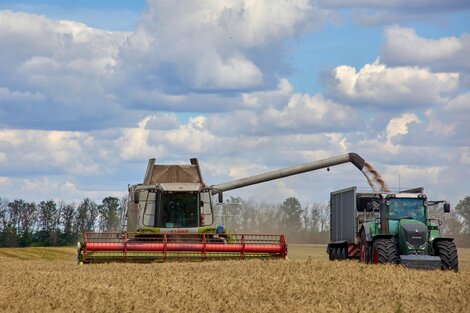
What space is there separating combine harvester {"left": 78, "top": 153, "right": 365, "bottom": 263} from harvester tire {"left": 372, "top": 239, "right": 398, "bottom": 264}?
3189 mm

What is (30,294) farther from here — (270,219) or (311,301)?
(270,219)

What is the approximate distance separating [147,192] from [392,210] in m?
7.65

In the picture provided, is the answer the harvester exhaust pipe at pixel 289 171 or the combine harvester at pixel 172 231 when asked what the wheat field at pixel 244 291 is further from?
the harvester exhaust pipe at pixel 289 171

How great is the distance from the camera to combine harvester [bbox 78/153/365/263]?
2520 centimetres

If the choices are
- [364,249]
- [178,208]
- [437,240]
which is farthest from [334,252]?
[437,240]

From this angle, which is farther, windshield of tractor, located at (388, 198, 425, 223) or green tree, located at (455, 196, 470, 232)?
green tree, located at (455, 196, 470, 232)

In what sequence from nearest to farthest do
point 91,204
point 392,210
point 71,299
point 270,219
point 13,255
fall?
point 71,299
point 392,210
point 13,255
point 270,219
point 91,204

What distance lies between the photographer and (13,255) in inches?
1731

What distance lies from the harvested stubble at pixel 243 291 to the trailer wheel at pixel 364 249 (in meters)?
4.60

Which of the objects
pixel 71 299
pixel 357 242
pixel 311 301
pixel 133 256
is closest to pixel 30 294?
pixel 71 299

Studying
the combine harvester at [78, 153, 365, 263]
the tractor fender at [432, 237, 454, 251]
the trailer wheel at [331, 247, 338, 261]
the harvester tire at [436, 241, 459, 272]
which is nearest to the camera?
the harvester tire at [436, 241, 459, 272]

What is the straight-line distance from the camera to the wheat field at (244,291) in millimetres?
12703

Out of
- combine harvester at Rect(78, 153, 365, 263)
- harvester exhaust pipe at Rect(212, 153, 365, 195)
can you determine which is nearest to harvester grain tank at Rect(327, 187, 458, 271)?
combine harvester at Rect(78, 153, 365, 263)

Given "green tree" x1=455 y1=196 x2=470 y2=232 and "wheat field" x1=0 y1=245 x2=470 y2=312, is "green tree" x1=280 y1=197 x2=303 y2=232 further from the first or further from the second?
"wheat field" x1=0 y1=245 x2=470 y2=312
